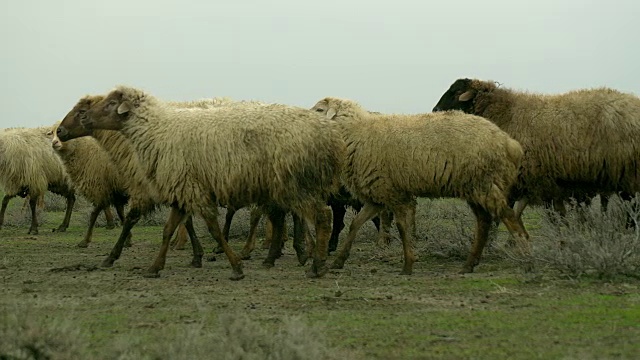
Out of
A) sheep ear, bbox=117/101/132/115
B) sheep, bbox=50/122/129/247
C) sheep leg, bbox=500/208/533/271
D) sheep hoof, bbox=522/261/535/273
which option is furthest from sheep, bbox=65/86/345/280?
sheep, bbox=50/122/129/247

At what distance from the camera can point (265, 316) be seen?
814cm

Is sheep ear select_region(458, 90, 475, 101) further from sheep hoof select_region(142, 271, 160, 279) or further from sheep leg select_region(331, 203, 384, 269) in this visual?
sheep hoof select_region(142, 271, 160, 279)

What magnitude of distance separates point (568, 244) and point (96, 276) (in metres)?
5.68

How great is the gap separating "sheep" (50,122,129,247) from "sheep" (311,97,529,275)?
15.6ft

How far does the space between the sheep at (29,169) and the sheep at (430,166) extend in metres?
9.87

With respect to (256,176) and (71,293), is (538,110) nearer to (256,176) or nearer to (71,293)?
(256,176)

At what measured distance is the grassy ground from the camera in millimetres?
6160

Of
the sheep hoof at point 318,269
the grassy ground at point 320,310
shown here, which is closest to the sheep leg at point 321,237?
the sheep hoof at point 318,269

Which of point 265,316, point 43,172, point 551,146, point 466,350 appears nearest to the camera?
point 466,350

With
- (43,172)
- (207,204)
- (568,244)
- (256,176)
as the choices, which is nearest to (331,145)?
(256,176)

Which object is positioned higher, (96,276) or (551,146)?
(551,146)

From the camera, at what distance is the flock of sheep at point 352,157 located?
10766 millimetres

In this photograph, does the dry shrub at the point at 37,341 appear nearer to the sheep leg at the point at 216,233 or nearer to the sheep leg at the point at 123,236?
the sheep leg at the point at 216,233

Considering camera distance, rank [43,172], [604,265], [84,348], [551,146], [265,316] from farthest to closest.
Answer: [43,172]
[551,146]
[604,265]
[265,316]
[84,348]
